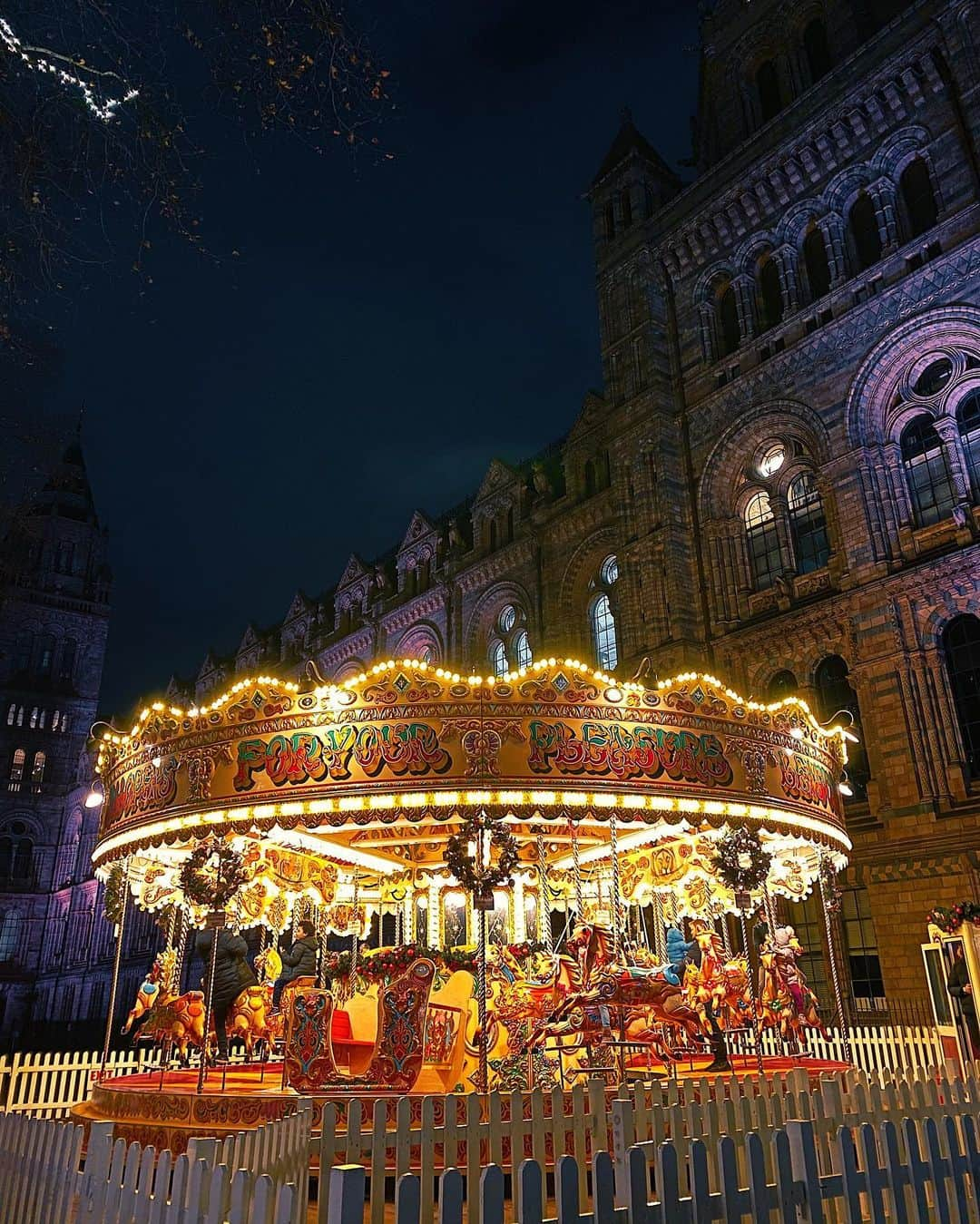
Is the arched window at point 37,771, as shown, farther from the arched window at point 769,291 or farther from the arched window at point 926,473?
the arched window at point 926,473

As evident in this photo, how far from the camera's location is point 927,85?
21328mm

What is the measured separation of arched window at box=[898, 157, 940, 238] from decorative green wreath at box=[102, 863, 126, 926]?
2106cm

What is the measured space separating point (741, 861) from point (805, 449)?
1383 cm

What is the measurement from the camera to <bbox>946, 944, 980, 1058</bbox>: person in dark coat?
46.7 feet

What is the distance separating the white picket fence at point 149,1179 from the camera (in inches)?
175

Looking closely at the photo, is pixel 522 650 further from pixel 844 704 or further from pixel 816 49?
pixel 816 49

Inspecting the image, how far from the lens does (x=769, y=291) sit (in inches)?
988

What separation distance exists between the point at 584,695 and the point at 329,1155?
5722 mm

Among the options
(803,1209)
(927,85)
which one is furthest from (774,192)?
(803,1209)

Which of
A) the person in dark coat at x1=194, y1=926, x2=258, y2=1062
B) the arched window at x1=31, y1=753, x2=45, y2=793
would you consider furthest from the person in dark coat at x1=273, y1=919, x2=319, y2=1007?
the arched window at x1=31, y1=753, x2=45, y2=793

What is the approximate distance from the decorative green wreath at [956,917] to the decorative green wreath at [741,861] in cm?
544

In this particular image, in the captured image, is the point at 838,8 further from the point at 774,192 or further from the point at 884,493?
the point at 884,493

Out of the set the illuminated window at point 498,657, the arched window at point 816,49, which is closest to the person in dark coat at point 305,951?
the illuminated window at point 498,657

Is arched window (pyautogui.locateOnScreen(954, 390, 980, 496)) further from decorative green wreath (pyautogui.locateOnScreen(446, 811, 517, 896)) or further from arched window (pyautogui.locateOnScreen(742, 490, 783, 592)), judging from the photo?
decorative green wreath (pyautogui.locateOnScreen(446, 811, 517, 896))
